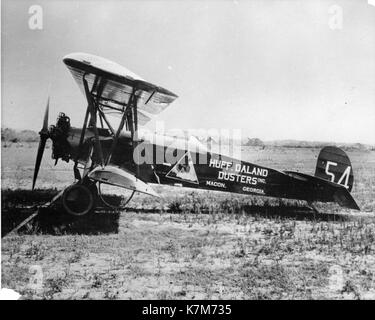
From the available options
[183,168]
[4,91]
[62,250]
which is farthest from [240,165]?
[4,91]

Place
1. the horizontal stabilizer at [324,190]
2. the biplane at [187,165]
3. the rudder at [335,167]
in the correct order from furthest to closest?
the rudder at [335,167]
the biplane at [187,165]
the horizontal stabilizer at [324,190]

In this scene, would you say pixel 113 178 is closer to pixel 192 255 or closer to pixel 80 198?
pixel 80 198

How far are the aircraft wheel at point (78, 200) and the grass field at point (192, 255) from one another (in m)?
0.32

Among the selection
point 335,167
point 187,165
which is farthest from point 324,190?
point 187,165

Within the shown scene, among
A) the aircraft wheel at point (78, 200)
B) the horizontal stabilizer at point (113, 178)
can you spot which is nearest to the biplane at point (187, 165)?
the aircraft wheel at point (78, 200)

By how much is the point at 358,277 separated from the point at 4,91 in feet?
18.2

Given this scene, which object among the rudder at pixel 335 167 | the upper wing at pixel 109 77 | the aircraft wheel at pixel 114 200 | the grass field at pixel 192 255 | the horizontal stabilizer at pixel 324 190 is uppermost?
the upper wing at pixel 109 77

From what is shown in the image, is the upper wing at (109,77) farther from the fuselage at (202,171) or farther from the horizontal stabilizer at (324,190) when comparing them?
the horizontal stabilizer at (324,190)

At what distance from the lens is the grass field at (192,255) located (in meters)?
3.64

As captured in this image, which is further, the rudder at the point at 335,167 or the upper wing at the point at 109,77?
the rudder at the point at 335,167

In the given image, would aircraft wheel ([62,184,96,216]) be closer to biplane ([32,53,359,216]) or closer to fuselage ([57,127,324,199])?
biplane ([32,53,359,216])

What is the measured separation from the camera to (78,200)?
6.49 metres

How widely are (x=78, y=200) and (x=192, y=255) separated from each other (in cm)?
294

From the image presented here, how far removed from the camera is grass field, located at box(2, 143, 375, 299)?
364cm
